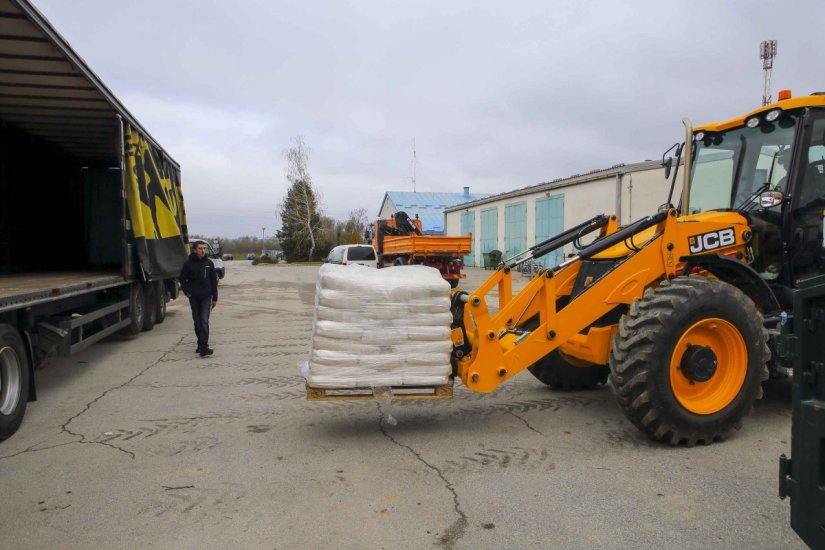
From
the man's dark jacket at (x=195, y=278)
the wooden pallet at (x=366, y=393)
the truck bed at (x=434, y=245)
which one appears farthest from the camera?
the truck bed at (x=434, y=245)

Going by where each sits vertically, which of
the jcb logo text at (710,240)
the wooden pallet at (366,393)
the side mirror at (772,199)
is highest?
the side mirror at (772,199)

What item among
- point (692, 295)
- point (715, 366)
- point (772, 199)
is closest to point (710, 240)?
point (772, 199)

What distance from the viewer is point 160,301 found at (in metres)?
12.9

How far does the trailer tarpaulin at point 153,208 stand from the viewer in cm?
970

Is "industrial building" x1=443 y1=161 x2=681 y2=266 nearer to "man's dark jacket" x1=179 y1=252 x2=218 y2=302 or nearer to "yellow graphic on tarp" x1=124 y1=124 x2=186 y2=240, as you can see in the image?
"yellow graphic on tarp" x1=124 y1=124 x2=186 y2=240

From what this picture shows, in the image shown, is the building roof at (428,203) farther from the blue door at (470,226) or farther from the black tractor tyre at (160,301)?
the black tractor tyre at (160,301)

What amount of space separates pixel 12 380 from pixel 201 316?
381 cm

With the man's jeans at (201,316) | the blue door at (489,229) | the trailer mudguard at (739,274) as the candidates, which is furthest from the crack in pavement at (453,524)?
the blue door at (489,229)

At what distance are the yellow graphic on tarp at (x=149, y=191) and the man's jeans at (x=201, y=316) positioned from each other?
5.98 ft

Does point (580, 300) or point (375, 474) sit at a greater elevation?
point (580, 300)

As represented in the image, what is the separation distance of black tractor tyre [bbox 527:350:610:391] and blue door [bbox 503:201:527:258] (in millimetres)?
24887

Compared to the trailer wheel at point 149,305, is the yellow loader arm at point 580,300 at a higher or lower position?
higher

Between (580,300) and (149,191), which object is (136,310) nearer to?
(149,191)

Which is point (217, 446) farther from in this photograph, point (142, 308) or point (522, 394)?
point (142, 308)
